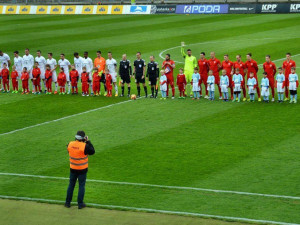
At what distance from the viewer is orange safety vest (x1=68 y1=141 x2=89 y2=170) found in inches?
640

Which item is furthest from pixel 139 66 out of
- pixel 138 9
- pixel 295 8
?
pixel 138 9

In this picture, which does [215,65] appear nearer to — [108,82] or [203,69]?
[203,69]

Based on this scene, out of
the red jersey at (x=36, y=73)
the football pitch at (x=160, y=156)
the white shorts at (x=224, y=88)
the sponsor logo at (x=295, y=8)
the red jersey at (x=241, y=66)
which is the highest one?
the sponsor logo at (x=295, y=8)

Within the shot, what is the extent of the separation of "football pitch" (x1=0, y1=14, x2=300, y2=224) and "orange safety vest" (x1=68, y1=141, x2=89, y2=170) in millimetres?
1197

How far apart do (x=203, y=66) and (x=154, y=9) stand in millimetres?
36325

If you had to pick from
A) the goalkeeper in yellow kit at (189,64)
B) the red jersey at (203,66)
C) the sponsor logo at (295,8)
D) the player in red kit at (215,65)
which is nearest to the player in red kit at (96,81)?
the goalkeeper in yellow kit at (189,64)

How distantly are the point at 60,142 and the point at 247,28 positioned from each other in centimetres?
3196

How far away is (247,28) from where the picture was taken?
52.4 meters

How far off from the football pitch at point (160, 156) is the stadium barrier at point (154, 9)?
22634 millimetres

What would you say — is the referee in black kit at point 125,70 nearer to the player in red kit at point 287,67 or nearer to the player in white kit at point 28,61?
the player in white kit at point 28,61

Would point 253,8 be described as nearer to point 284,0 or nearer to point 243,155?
point 284,0

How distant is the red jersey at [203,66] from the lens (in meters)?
30.0

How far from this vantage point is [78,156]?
16.2m

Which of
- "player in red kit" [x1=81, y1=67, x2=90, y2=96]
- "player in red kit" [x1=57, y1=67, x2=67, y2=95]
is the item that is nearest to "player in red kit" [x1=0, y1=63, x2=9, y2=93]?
"player in red kit" [x1=57, y1=67, x2=67, y2=95]
